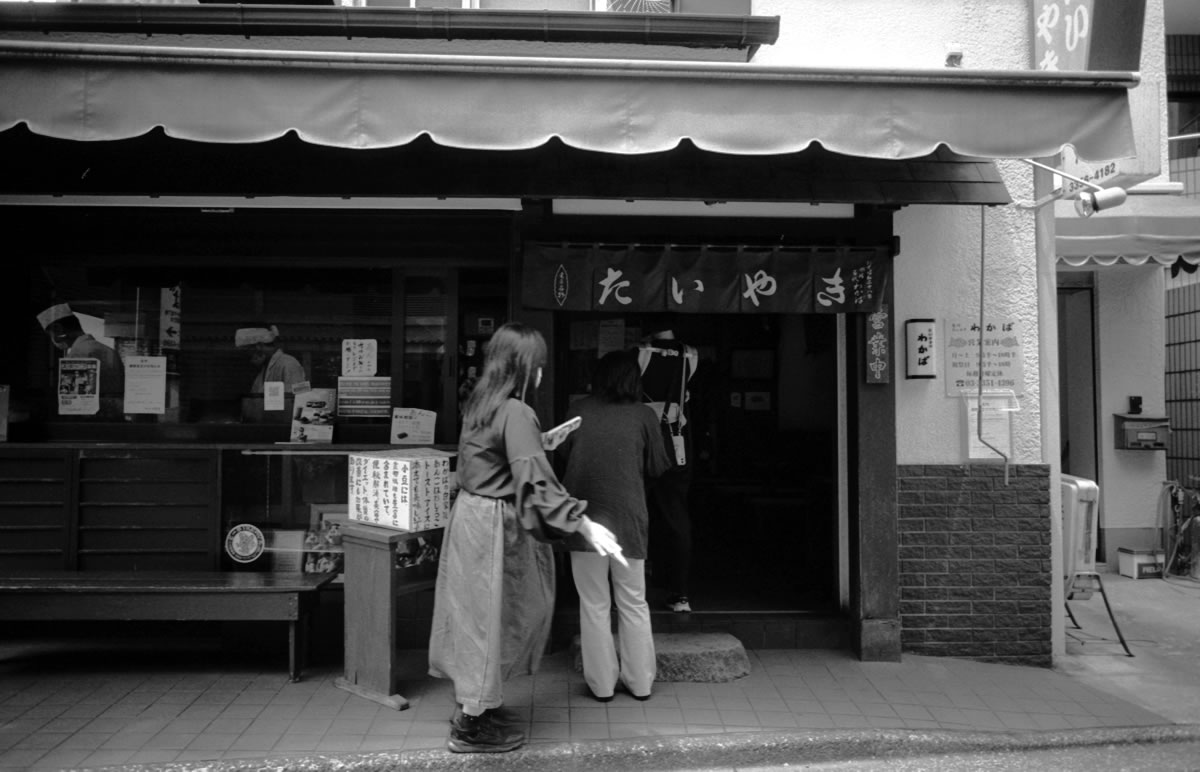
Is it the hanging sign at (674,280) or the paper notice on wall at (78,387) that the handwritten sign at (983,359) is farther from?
the paper notice on wall at (78,387)

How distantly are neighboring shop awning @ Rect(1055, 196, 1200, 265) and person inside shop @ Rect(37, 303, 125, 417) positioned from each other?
8086mm

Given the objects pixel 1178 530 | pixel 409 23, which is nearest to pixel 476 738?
pixel 409 23

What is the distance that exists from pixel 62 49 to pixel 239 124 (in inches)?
37.7

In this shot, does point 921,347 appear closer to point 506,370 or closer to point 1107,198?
point 1107,198

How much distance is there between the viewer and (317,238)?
611 centimetres

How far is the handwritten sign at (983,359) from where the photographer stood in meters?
5.98

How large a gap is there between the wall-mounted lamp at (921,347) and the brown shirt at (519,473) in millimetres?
3085

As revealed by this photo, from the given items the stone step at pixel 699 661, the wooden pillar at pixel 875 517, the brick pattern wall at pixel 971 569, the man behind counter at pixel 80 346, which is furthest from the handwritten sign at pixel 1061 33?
the man behind counter at pixel 80 346

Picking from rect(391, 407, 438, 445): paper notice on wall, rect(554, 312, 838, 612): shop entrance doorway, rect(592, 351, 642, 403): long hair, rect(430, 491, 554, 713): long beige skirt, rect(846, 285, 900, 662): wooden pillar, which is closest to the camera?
rect(430, 491, 554, 713): long beige skirt

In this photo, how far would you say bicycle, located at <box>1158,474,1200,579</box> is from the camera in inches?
340

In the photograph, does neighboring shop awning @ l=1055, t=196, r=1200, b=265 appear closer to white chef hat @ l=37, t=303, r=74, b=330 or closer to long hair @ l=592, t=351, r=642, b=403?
long hair @ l=592, t=351, r=642, b=403

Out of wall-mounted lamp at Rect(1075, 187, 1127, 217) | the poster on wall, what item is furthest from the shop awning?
the poster on wall

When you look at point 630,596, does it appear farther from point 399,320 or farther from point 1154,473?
point 1154,473

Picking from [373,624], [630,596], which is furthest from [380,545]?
[630,596]
